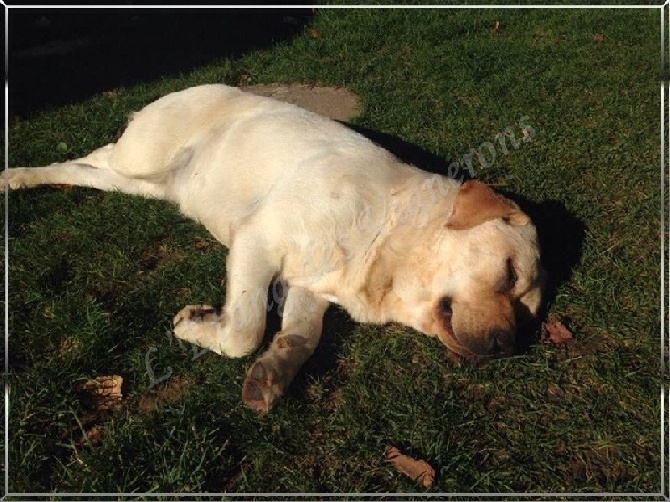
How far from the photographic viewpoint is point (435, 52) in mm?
8172

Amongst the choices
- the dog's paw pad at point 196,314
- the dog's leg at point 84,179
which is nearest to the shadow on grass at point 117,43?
the dog's leg at point 84,179

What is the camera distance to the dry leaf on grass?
296cm

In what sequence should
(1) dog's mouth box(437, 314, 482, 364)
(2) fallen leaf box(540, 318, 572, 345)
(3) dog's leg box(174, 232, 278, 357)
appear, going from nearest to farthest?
(1) dog's mouth box(437, 314, 482, 364) → (3) dog's leg box(174, 232, 278, 357) → (2) fallen leaf box(540, 318, 572, 345)

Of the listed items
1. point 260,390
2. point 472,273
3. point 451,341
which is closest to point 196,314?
point 260,390

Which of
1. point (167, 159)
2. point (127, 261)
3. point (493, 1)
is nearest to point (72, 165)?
point (167, 159)

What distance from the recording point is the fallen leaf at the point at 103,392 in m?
3.27

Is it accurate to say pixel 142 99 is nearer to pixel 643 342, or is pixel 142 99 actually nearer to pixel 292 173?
pixel 292 173

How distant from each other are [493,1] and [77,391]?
904 cm

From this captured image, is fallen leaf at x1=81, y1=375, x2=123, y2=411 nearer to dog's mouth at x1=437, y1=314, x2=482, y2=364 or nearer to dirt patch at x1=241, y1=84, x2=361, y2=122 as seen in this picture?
dog's mouth at x1=437, y1=314, x2=482, y2=364

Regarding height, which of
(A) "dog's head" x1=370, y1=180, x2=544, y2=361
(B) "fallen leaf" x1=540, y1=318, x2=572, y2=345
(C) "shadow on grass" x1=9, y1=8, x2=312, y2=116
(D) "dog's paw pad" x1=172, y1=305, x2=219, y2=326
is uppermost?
(A) "dog's head" x1=370, y1=180, x2=544, y2=361

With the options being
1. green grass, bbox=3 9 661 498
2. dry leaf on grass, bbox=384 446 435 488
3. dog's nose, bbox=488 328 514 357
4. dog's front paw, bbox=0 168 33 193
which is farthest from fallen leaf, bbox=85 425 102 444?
dog's front paw, bbox=0 168 33 193

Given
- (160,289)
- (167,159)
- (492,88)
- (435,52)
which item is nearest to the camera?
(160,289)

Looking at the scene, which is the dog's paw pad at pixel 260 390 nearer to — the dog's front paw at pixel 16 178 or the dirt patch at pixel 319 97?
the dog's front paw at pixel 16 178

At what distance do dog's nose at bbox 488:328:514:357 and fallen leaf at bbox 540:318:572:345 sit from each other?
71cm
